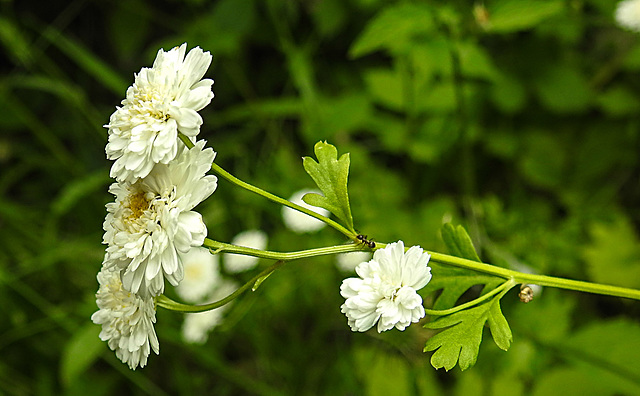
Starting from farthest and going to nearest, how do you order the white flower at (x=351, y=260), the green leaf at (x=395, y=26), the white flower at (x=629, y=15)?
the white flower at (x=629, y=15) → the white flower at (x=351, y=260) → the green leaf at (x=395, y=26)

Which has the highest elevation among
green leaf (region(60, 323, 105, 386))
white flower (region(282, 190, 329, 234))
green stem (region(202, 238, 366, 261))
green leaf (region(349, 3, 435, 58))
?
green leaf (region(349, 3, 435, 58))

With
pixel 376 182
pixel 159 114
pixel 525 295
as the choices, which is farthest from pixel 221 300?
pixel 376 182

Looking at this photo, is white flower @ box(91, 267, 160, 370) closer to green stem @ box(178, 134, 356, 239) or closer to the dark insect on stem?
green stem @ box(178, 134, 356, 239)

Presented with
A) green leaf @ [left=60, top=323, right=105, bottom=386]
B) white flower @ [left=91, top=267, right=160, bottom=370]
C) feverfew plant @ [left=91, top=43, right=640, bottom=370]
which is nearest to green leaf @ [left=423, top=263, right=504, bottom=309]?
feverfew plant @ [left=91, top=43, right=640, bottom=370]

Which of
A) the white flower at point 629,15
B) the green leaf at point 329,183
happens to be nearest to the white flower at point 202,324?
the green leaf at point 329,183

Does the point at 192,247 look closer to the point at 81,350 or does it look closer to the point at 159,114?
the point at 159,114

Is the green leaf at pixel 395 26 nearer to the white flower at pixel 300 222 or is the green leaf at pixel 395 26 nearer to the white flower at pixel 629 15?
the white flower at pixel 300 222

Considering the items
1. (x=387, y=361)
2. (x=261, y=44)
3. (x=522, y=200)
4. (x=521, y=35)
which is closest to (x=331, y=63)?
(x=261, y=44)
